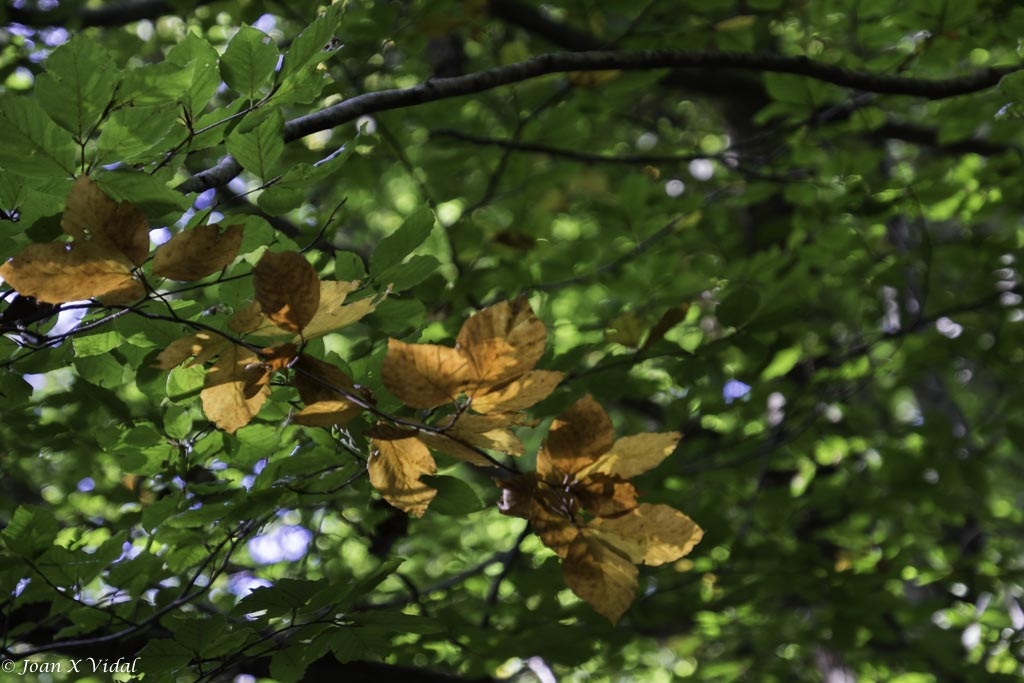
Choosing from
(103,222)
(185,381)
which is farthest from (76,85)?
(185,381)

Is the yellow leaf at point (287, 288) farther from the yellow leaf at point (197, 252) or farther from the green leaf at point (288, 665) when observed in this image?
the green leaf at point (288, 665)

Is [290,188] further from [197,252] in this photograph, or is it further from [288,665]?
[288,665]

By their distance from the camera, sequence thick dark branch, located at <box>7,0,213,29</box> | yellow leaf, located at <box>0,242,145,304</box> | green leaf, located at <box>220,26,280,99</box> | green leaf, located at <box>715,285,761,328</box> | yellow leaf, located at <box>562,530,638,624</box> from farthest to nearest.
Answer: thick dark branch, located at <box>7,0,213,29</box> → green leaf, located at <box>715,285,761,328</box> → green leaf, located at <box>220,26,280,99</box> → yellow leaf, located at <box>562,530,638,624</box> → yellow leaf, located at <box>0,242,145,304</box>

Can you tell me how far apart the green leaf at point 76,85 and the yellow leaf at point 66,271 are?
0.48ft

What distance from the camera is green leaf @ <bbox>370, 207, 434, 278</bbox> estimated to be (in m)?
0.93

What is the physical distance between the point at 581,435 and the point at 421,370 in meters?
0.18

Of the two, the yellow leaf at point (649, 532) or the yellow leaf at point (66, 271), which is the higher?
the yellow leaf at point (66, 271)

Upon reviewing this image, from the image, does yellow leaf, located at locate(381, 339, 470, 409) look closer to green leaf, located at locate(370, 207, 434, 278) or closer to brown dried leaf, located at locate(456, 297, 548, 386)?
brown dried leaf, located at locate(456, 297, 548, 386)

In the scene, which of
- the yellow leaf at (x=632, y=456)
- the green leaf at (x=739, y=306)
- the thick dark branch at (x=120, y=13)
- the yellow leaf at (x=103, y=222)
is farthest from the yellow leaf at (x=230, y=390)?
the thick dark branch at (x=120, y=13)

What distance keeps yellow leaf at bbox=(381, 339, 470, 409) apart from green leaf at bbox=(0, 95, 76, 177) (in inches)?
14.7

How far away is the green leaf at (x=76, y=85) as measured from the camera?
736 millimetres

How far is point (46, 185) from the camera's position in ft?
2.62

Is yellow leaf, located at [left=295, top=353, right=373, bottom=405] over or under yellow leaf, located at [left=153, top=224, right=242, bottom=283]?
under

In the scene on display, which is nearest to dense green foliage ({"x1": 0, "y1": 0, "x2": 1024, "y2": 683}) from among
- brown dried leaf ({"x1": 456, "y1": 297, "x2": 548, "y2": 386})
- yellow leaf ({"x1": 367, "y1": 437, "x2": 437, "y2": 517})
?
yellow leaf ({"x1": 367, "y1": 437, "x2": 437, "y2": 517})
